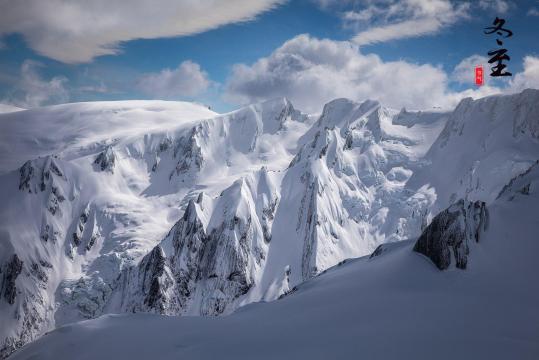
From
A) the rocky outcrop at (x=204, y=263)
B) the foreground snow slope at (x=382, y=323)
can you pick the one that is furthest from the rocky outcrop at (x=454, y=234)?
the rocky outcrop at (x=204, y=263)

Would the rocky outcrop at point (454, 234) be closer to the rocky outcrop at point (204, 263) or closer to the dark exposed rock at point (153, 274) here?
the rocky outcrop at point (204, 263)

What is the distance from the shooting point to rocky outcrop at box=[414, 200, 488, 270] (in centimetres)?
2973

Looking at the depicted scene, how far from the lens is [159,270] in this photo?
17325cm

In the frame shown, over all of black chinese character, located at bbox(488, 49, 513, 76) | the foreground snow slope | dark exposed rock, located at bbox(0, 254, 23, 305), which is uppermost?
black chinese character, located at bbox(488, 49, 513, 76)

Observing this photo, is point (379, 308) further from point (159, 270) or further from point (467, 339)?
point (159, 270)

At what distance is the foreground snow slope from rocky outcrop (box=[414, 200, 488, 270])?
1.92 ft

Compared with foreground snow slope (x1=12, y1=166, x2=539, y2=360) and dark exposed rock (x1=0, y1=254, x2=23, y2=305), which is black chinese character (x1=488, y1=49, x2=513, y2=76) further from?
dark exposed rock (x1=0, y1=254, x2=23, y2=305)

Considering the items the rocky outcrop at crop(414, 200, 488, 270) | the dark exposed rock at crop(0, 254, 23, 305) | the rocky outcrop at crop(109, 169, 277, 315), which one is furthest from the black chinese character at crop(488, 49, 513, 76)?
the dark exposed rock at crop(0, 254, 23, 305)

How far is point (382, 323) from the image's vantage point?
70.3 feet

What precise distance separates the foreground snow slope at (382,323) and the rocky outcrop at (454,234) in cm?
59

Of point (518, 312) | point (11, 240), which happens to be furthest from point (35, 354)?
point (11, 240)

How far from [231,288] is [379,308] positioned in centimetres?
15360

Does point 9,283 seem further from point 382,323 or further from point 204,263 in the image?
point 382,323

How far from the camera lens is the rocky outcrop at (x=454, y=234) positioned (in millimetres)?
29734
